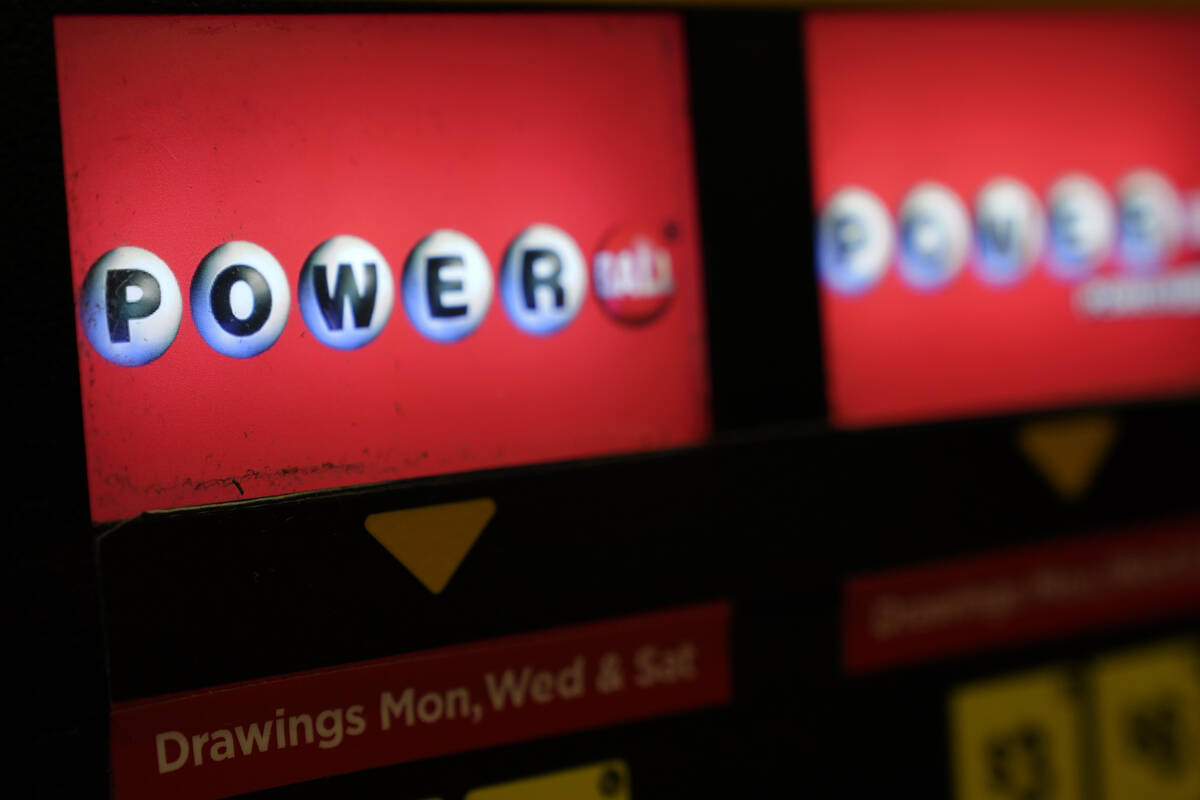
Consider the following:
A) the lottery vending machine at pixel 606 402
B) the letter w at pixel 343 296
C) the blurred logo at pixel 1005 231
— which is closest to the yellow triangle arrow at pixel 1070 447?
the lottery vending machine at pixel 606 402

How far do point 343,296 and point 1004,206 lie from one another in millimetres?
1377

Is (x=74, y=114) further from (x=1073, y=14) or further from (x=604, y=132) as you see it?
(x=1073, y=14)

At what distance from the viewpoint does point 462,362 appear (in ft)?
5.60

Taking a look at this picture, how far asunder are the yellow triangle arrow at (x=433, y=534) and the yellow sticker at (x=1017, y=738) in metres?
1.07

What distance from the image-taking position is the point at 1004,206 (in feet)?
6.77

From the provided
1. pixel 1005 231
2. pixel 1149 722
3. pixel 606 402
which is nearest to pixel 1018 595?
pixel 1149 722

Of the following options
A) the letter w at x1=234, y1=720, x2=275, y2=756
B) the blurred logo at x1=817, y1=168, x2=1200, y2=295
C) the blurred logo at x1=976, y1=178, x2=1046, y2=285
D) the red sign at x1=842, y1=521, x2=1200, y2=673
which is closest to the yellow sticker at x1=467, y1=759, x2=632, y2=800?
the letter w at x1=234, y1=720, x2=275, y2=756

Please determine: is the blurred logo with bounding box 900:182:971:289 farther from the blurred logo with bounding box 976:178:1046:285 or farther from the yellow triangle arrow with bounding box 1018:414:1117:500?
the yellow triangle arrow with bounding box 1018:414:1117:500

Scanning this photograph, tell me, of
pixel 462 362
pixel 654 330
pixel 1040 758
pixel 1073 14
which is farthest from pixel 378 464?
pixel 1073 14

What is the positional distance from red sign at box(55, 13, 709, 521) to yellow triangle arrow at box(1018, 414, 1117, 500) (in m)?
0.74

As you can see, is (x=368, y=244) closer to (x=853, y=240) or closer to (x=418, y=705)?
(x=418, y=705)

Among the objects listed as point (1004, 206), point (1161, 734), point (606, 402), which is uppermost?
point (1004, 206)

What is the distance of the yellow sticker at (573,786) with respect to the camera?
1.67 metres

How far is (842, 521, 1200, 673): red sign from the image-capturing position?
191 cm
